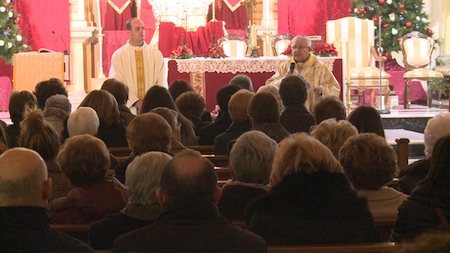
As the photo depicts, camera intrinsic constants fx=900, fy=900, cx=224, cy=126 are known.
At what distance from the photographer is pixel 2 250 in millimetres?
3000


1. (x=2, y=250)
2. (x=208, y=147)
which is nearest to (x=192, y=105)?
(x=208, y=147)

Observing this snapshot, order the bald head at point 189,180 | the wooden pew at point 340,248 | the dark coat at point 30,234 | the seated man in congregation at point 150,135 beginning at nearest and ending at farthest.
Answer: the dark coat at point 30,234 → the bald head at point 189,180 → the wooden pew at point 340,248 → the seated man in congregation at point 150,135

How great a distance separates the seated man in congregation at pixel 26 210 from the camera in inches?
118

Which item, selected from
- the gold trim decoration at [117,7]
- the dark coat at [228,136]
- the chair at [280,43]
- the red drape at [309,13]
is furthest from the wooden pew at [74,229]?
the red drape at [309,13]

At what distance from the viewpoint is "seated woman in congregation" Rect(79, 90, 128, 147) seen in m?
6.70

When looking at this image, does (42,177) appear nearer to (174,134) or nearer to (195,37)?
(174,134)

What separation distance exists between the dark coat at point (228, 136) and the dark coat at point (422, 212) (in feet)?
9.25

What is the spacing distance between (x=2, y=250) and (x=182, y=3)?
12.9 m

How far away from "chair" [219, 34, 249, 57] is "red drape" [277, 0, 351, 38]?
222cm

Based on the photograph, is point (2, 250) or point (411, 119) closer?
point (2, 250)

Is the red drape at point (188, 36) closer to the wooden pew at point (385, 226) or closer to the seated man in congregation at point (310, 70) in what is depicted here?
the seated man in congregation at point (310, 70)

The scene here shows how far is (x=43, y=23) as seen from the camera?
1548cm

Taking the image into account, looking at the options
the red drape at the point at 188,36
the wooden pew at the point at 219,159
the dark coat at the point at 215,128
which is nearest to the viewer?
the wooden pew at the point at 219,159

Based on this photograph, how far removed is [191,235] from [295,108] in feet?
14.2
